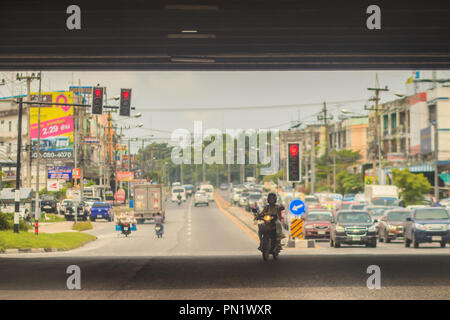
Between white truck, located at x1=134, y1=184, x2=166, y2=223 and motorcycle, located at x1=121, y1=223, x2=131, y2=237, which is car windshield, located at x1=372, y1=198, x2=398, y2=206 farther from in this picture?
motorcycle, located at x1=121, y1=223, x2=131, y2=237

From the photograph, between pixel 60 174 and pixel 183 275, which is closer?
pixel 183 275

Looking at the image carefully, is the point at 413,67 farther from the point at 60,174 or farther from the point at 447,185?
the point at 60,174

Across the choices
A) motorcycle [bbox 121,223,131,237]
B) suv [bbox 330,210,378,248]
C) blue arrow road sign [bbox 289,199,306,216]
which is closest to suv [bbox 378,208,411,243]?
suv [bbox 330,210,378,248]

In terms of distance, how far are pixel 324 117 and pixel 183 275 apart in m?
76.4

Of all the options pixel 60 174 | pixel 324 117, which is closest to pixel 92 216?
pixel 60 174

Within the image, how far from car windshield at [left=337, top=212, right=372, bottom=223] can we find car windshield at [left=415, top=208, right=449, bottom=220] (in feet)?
7.22

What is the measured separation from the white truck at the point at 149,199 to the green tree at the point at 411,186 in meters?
22.4

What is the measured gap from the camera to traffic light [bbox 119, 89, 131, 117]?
105 feet

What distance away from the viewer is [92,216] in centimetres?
6544

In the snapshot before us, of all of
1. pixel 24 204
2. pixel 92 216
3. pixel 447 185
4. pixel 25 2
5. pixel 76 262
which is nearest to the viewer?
pixel 25 2

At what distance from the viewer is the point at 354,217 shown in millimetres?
34219

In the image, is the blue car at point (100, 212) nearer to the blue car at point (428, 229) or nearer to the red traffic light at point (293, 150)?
the blue car at point (428, 229)

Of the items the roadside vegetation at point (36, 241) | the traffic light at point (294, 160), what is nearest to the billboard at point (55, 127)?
the roadside vegetation at point (36, 241)

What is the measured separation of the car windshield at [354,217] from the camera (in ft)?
111
